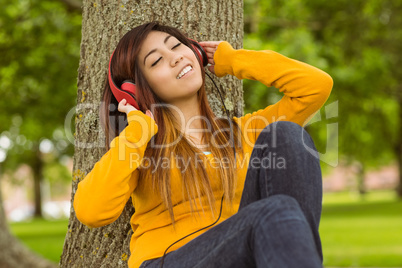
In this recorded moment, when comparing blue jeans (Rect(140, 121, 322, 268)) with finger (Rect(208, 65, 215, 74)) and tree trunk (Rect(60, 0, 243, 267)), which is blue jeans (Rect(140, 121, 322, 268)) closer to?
tree trunk (Rect(60, 0, 243, 267))

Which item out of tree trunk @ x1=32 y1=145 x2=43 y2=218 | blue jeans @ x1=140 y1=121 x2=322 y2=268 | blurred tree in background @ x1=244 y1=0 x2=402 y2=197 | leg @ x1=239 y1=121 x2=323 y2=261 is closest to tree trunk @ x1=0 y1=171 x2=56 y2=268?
blue jeans @ x1=140 y1=121 x2=322 y2=268

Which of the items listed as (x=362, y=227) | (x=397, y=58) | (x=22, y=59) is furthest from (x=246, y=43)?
(x=397, y=58)

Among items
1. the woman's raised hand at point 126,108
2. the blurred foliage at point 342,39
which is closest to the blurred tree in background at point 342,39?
the blurred foliage at point 342,39

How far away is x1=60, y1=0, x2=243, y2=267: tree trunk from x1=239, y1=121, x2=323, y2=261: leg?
40.1 inches

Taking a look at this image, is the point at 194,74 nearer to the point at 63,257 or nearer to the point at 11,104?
the point at 63,257

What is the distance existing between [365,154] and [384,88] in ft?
30.7

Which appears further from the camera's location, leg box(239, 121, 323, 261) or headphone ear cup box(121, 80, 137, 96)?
headphone ear cup box(121, 80, 137, 96)

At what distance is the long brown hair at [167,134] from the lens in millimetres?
2453

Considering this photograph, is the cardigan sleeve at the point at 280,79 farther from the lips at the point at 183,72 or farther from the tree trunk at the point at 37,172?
the tree trunk at the point at 37,172

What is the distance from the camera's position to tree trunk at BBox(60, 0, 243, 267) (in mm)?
2988

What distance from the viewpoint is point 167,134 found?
8.57 feet

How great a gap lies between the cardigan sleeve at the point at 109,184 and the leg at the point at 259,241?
39 centimetres

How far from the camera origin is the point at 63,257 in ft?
10.4

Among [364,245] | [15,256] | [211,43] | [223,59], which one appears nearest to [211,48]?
[211,43]
